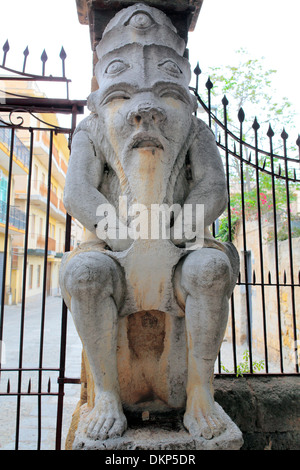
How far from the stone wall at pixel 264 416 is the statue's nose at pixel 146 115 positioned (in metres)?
1.85

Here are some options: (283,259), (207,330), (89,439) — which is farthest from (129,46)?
(283,259)

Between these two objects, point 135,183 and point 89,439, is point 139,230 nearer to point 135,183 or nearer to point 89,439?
point 135,183

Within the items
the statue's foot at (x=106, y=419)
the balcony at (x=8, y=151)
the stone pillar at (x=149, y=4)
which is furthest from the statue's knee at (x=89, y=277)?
the balcony at (x=8, y=151)

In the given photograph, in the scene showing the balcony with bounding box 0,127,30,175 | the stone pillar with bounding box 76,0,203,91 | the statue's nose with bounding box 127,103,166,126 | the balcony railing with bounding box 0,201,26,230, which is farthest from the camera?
the balcony railing with bounding box 0,201,26,230

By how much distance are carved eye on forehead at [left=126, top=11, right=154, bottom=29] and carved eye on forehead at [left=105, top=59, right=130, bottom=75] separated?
240 mm

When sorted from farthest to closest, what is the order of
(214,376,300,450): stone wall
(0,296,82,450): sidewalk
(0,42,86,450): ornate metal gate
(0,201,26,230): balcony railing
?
1. (0,201,26,230): balcony railing
2. (0,296,82,450): sidewalk
3. (0,42,86,450): ornate metal gate
4. (214,376,300,450): stone wall

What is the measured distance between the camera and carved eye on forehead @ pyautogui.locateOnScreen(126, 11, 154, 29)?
1771 mm

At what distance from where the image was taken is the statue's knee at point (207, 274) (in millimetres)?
1380

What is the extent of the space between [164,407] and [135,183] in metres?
1.08

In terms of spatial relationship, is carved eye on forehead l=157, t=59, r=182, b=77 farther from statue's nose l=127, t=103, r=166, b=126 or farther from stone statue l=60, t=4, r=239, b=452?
statue's nose l=127, t=103, r=166, b=126

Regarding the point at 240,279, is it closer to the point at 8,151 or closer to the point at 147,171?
the point at 147,171

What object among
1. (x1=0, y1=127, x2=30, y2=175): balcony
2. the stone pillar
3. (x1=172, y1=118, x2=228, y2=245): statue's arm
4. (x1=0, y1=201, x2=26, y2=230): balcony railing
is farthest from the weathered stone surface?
(x1=0, y1=201, x2=26, y2=230): balcony railing

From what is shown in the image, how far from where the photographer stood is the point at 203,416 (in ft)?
4.54

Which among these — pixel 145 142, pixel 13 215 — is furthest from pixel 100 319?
pixel 13 215
